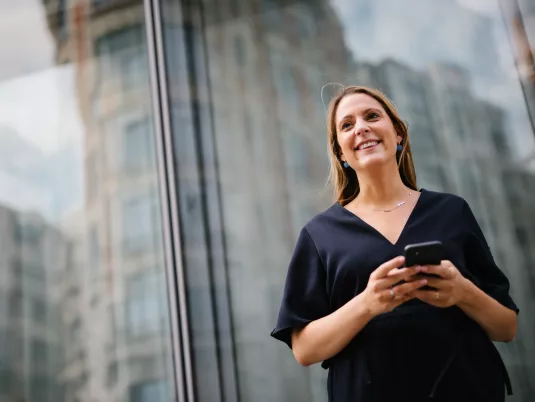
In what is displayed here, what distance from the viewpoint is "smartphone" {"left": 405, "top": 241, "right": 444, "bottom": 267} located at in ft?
3.85

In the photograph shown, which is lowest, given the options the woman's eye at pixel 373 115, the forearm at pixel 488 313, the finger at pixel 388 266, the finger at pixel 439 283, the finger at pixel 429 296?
the forearm at pixel 488 313

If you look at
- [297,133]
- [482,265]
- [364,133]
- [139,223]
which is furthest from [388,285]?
[139,223]

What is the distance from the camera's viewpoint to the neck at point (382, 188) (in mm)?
1442

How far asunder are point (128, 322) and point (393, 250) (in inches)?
68.3

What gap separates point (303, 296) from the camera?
4.48 ft

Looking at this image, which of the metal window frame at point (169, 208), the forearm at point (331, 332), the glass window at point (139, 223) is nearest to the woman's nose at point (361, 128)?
the forearm at point (331, 332)

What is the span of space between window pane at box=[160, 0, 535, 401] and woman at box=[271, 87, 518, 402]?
3.50 ft

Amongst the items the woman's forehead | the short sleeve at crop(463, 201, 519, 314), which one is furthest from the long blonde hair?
the short sleeve at crop(463, 201, 519, 314)

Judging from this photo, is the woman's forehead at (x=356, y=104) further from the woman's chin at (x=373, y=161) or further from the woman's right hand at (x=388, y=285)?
the woman's right hand at (x=388, y=285)

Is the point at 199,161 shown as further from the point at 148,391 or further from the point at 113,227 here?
the point at 148,391

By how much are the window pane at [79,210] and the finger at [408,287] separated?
167cm

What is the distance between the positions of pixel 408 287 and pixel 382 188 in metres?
0.29

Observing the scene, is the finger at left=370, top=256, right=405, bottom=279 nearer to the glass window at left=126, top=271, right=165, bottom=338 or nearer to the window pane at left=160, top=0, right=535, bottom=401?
the window pane at left=160, top=0, right=535, bottom=401

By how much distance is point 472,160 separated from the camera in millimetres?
2473
